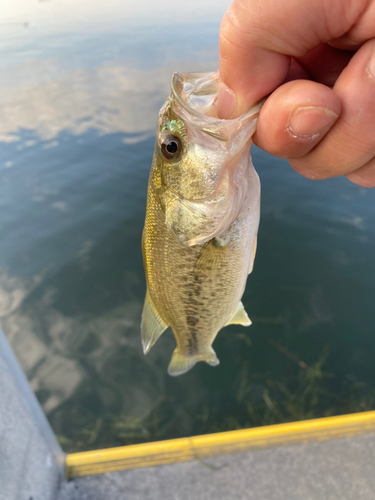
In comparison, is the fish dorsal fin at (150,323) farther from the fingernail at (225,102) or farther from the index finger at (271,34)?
the index finger at (271,34)

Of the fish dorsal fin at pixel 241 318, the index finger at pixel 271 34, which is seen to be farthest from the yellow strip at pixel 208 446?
the index finger at pixel 271 34

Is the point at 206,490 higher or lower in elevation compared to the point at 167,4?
lower

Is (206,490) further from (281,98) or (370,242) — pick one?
(370,242)

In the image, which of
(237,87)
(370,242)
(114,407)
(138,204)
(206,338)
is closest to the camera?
(237,87)

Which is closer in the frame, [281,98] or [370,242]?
[281,98]

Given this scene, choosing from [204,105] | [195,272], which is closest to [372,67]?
[204,105]

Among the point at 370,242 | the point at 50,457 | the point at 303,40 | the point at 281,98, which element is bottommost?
the point at 370,242

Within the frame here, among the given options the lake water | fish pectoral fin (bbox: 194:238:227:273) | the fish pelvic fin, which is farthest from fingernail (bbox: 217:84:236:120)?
the lake water

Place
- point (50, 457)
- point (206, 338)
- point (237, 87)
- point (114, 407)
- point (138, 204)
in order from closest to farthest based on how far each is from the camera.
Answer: point (237, 87), point (206, 338), point (50, 457), point (114, 407), point (138, 204)

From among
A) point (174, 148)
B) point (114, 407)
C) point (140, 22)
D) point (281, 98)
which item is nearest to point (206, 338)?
point (174, 148)
